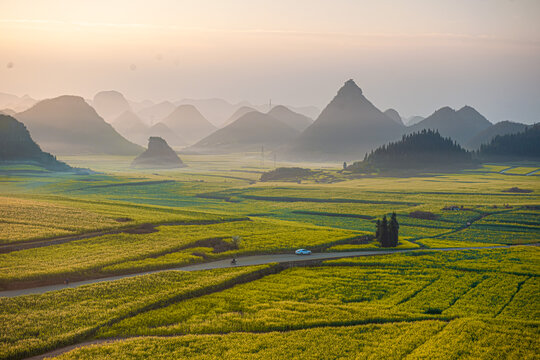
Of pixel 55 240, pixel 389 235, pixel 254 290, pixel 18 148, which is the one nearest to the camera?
pixel 254 290

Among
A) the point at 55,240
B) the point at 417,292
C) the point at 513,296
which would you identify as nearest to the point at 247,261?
the point at 417,292

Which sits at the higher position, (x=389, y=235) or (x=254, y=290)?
(x=389, y=235)

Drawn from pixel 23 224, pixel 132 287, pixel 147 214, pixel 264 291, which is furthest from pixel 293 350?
pixel 147 214

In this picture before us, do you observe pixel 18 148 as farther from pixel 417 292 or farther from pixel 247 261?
pixel 417 292

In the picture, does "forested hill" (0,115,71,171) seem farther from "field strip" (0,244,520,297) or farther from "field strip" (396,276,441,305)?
"field strip" (396,276,441,305)

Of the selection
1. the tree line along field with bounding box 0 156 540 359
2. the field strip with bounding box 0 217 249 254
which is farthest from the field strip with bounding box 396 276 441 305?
the field strip with bounding box 0 217 249 254

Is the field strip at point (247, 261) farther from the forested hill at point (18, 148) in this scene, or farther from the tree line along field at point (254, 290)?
the forested hill at point (18, 148)

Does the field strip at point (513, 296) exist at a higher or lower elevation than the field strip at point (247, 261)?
lower

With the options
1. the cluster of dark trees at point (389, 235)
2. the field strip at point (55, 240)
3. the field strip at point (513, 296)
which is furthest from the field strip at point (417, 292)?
the field strip at point (55, 240)
